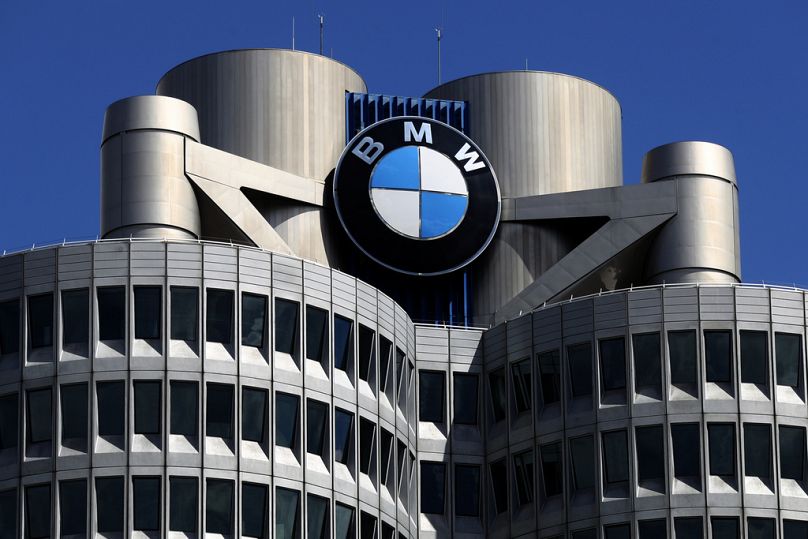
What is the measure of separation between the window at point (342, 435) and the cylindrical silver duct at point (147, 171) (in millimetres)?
12441

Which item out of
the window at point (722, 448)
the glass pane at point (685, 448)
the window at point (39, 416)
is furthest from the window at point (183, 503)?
the window at point (722, 448)

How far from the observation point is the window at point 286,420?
115438mm

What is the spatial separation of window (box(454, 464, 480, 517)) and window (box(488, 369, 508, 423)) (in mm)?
2750

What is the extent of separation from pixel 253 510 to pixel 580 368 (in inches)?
702

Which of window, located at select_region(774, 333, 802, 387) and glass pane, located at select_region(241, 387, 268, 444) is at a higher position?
window, located at select_region(774, 333, 802, 387)

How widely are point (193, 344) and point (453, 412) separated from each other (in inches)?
650

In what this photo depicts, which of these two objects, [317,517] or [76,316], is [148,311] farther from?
[317,517]

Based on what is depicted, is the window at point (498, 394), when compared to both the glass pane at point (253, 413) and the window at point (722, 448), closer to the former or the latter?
the window at point (722, 448)

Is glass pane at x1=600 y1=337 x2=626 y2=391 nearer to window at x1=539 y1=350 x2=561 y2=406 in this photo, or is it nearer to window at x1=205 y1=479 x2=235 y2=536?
window at x1=539 y1=350 x2=561 y2=406

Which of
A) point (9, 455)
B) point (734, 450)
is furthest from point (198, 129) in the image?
point (734, 450)

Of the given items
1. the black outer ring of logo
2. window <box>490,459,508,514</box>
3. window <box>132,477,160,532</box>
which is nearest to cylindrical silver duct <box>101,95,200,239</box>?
the black outer ring of logo

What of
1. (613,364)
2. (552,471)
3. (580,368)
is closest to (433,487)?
(552,471)

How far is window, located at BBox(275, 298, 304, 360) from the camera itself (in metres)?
117

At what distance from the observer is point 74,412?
114 meters
